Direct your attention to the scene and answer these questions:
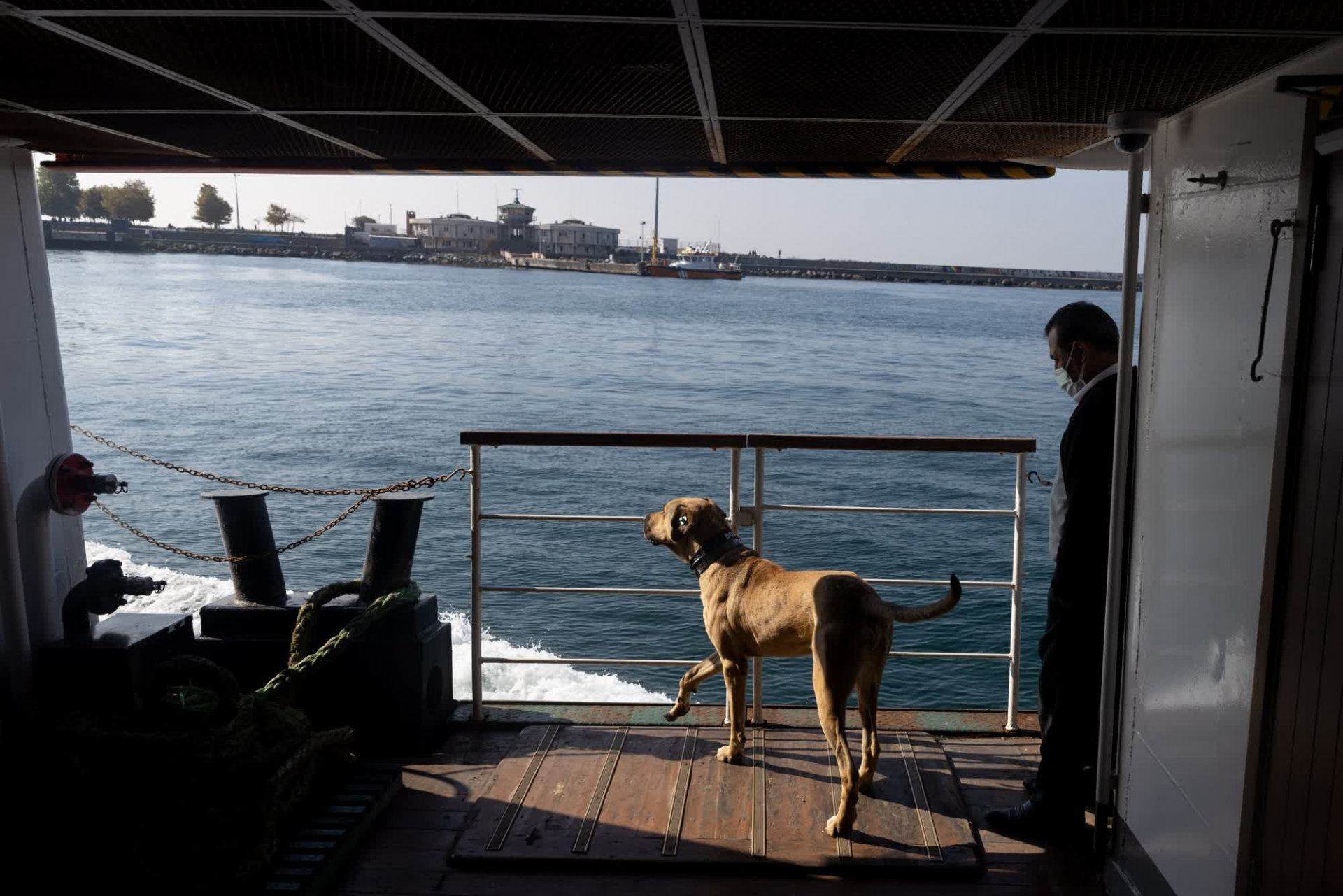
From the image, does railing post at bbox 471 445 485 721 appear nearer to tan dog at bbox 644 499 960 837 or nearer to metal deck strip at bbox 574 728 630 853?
metal deck strip at bbox 574 728 630 853

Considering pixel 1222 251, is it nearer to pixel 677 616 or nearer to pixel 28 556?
pixel 28 556

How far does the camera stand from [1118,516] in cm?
276

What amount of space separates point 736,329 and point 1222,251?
52608mm

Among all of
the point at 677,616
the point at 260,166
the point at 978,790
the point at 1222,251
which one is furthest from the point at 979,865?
the point at 677,616

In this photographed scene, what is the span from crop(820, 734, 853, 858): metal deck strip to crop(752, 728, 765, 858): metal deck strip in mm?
203

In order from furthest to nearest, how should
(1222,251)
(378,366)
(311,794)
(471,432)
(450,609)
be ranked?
(378,366), (450,609), (471,432), (311,794), (1222,251)

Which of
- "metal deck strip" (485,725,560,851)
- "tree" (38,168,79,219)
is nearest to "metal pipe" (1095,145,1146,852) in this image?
"metal deck strip" (485,725,560,851)

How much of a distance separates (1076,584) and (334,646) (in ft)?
7.48

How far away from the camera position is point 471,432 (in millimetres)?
3713

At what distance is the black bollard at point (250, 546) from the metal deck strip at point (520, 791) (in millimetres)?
1057

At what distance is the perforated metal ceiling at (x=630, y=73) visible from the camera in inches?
72.6

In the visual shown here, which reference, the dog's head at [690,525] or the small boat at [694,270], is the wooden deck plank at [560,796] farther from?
the small boat at [694,270]

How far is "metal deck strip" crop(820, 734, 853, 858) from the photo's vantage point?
288 centimetres

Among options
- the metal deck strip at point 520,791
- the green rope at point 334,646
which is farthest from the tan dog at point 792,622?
the green rope at point 334,646
